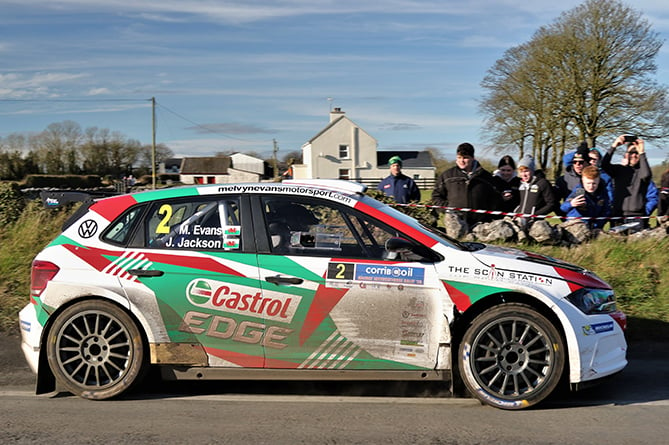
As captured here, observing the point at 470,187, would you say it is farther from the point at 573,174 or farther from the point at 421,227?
the point at 421,227

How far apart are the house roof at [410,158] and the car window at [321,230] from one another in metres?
72.0

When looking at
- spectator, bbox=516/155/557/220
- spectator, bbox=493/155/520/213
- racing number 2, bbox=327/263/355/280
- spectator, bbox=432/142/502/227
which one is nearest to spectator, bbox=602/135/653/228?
spectator, bbox=516/155/557/220

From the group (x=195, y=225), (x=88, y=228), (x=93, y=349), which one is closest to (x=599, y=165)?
(x=195, y=225)

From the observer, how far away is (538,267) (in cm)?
537

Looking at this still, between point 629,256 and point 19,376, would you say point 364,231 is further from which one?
point 629,256

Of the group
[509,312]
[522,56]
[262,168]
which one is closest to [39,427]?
[509,312]

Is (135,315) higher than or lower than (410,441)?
higher

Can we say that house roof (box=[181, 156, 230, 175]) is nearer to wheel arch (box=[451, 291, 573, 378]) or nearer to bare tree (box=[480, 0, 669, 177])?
bare tree (box=[480, 0, 669, 177])

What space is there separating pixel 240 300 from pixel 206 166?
111610 mm

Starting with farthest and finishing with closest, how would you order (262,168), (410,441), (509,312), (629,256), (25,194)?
(262,168)
(25,194)
(629,256)
(509,312)
(410,441)

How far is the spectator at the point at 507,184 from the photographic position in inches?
420

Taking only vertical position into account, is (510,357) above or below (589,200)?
below

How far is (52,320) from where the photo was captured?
18.0ft

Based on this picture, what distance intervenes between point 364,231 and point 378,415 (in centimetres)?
141
